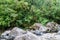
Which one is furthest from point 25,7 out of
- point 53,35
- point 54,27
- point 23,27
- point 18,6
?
point 53,35

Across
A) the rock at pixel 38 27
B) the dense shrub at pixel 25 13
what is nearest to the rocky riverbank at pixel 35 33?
the rock at pixel 38 27

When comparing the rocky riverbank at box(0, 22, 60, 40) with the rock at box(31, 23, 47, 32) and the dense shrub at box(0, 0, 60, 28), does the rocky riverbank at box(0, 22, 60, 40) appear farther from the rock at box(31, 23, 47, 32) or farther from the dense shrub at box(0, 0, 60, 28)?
the dense shrub at box(0, 0, 60, 28)

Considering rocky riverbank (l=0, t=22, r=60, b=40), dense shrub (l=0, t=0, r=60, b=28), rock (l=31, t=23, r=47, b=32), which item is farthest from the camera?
dense shrub (l=0, t=0, r=60, b=28)

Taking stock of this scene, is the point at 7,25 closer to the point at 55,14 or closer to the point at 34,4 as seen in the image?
the point at 34,4

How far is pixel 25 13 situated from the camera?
11984 millimetres

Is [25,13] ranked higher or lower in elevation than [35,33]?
higher

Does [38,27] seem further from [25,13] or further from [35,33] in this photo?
[25,13]

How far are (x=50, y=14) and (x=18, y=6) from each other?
7.18 feet

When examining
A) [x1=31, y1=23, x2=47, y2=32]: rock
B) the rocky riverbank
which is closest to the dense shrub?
[x1=31, y1=23, x2=47, y2=32]: rock

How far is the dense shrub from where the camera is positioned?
11.6 metres

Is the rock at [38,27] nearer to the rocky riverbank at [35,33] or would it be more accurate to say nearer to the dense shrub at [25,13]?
the rocky riverbank at [35,33]

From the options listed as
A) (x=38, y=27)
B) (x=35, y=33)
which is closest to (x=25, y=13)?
(x=38, y=27)

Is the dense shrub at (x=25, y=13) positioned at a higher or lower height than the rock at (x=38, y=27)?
higher

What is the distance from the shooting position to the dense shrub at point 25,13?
37.9 ft
